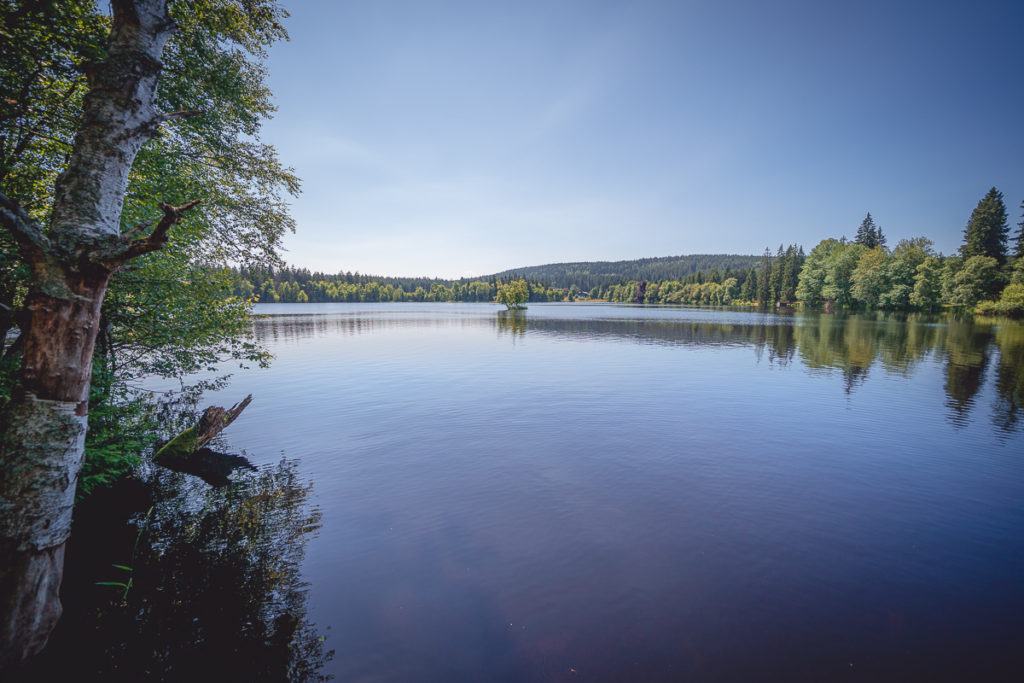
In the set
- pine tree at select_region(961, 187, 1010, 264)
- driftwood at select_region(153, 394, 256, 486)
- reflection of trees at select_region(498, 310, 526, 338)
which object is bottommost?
driftwood at select_region(153, 394, 256, 486)

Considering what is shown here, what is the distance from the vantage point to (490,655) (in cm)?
654

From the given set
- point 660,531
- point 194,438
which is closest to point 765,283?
point 660,531

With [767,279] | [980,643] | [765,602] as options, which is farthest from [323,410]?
[767,279]

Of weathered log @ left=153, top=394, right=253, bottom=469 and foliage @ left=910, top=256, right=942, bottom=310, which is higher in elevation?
foliage @ left=910, top=256, right=942, bottom=310

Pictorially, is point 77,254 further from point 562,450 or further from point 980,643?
point 980,643

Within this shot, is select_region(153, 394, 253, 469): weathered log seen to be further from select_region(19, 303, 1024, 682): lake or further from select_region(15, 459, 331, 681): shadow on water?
select_region(15, 459, 331, 681): shadow on water

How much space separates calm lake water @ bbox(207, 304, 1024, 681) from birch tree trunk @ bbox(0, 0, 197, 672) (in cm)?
407

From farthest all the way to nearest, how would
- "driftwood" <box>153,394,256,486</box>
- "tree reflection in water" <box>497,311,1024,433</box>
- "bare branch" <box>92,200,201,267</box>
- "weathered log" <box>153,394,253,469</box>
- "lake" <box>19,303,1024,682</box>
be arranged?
1. "tree reflection in water" <box>497,311,1024,433</box>
2. "weathered log" <box>153,394,253,469</box>
3. "driftwood" <box>153,394,256,486</box>
4. "lake" <box>19,303,1024,682</box>
5. "bare branch" <box>92,200,201,267</box>

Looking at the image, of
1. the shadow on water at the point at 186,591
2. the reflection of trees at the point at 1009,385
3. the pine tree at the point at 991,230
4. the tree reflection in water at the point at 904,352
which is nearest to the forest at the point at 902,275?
the pine tree at the point at 991,230

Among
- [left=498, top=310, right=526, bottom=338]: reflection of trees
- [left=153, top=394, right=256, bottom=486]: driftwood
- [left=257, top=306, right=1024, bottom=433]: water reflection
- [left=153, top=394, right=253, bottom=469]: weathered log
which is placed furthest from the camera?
[left=498, top=310, right=526, bottom=338]: reflection of trees

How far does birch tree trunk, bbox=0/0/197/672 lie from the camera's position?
483cm

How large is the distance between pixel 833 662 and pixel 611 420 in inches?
493

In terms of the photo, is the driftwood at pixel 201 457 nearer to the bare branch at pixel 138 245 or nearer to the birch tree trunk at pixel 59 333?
the birch tree trunk at pixel 59 333

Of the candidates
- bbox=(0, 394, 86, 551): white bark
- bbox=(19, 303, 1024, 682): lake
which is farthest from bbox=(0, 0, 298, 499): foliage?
bbox=(19, 303, 1024, 682): lake
